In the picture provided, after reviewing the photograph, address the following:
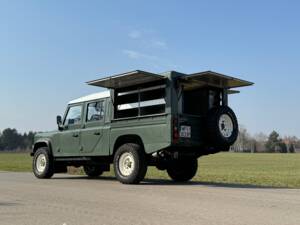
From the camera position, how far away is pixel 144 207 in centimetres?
732

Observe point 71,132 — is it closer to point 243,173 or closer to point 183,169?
point 183,169

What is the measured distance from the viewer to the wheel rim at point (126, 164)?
1165 cm

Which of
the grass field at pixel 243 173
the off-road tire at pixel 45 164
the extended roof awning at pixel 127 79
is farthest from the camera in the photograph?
the grass field at pixel 243 173

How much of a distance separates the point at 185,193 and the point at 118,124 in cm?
358

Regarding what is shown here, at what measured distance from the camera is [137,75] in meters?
11.4

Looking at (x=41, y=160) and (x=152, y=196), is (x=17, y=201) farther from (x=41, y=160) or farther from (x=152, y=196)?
(x=41, y=160)

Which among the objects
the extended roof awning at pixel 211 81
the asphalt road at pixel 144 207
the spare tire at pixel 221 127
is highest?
the extended roof awning at pixel 211 81

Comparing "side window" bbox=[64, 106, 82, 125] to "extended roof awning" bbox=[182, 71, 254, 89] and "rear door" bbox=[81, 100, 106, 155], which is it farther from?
"extended roof awning" bbox=[182, 71, 254, 89]

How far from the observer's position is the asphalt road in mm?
6137

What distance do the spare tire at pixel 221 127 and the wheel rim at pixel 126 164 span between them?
6.59ft

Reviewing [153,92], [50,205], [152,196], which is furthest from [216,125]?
[50,205]

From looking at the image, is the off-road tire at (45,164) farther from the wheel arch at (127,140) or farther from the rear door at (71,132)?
the wheel arch at (127,140)

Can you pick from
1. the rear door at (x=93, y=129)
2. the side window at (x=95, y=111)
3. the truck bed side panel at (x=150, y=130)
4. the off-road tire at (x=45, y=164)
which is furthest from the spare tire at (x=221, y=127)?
the off-road tire at (x=45, y=164)

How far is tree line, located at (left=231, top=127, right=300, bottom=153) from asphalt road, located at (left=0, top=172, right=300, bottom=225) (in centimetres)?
15518
